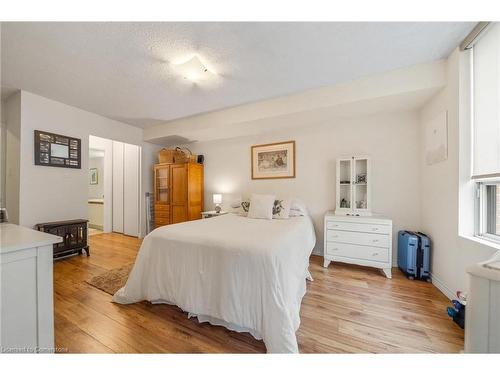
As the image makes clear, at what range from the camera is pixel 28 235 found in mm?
1083

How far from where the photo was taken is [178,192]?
393 cm

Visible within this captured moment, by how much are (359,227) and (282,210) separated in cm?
102

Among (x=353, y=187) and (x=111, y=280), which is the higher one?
(x=353, y=187)

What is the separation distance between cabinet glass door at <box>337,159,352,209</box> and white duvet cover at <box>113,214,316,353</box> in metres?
1.34

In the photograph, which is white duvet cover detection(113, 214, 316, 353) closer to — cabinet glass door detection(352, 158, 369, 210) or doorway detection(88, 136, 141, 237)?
cabinet glass door detection(352, 158, 369, 210)

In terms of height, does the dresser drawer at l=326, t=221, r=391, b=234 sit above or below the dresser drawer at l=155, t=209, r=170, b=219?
above

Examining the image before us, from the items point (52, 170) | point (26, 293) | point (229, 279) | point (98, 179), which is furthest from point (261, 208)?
point (98, 179)

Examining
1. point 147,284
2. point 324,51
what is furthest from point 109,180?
point 324,51

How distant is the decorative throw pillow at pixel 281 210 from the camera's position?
110 inches

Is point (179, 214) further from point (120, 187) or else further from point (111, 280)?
point (120, 187)

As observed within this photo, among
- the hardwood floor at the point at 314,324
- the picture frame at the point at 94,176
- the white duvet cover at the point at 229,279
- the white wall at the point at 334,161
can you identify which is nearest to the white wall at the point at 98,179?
the picture frame at the point at 94,176

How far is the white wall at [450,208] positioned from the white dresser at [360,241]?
1.44ft

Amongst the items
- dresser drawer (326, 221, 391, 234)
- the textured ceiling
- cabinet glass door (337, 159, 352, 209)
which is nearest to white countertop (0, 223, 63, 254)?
the textured ceiling

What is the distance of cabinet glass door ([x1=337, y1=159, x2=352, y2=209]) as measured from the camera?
2.80 meters
